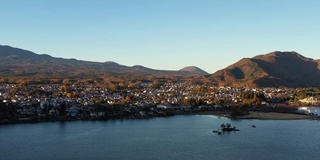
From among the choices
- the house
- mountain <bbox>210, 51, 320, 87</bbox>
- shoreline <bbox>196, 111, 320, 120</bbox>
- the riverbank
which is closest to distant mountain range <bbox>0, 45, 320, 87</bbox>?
mountain <bbox>210, 51, 320, 87</bbox>

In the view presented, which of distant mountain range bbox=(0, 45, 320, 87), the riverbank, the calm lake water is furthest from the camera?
distant mountain range bbox=(0, 45, 320, 87)

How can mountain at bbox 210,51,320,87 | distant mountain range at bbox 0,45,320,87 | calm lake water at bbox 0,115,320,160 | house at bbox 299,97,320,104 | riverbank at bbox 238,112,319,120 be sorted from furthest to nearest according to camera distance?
distant mountain range at bbox 0,45,320,87, mountain at bbox 210,51,320,87, house at bbox 299,97,320,104, riverbank at bbox 238,112,319,120, calm lake water at bbox 0,115,320,160

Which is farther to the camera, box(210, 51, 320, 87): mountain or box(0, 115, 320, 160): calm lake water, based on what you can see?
box(210, 51, 320, 87): mountain

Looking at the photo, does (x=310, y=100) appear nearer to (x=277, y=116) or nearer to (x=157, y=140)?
(x=277, y=116)

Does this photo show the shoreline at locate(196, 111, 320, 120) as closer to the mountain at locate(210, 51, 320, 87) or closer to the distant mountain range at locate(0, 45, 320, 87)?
the distant mountain range at locate(0, 45, 320, 87)

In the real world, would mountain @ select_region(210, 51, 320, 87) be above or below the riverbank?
above

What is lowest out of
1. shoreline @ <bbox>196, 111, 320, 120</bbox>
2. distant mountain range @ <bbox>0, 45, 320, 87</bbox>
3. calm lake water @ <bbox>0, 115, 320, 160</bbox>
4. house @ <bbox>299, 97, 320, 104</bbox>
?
calm lake water @ <bbox>0, 115, 320, 160</bbox>

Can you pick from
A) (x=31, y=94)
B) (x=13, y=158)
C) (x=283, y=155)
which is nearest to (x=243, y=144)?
(x=283, y=155)

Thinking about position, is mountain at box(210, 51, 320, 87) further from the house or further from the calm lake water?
the calm lake water

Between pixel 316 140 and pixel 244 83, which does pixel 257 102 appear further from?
pixel 244 83
